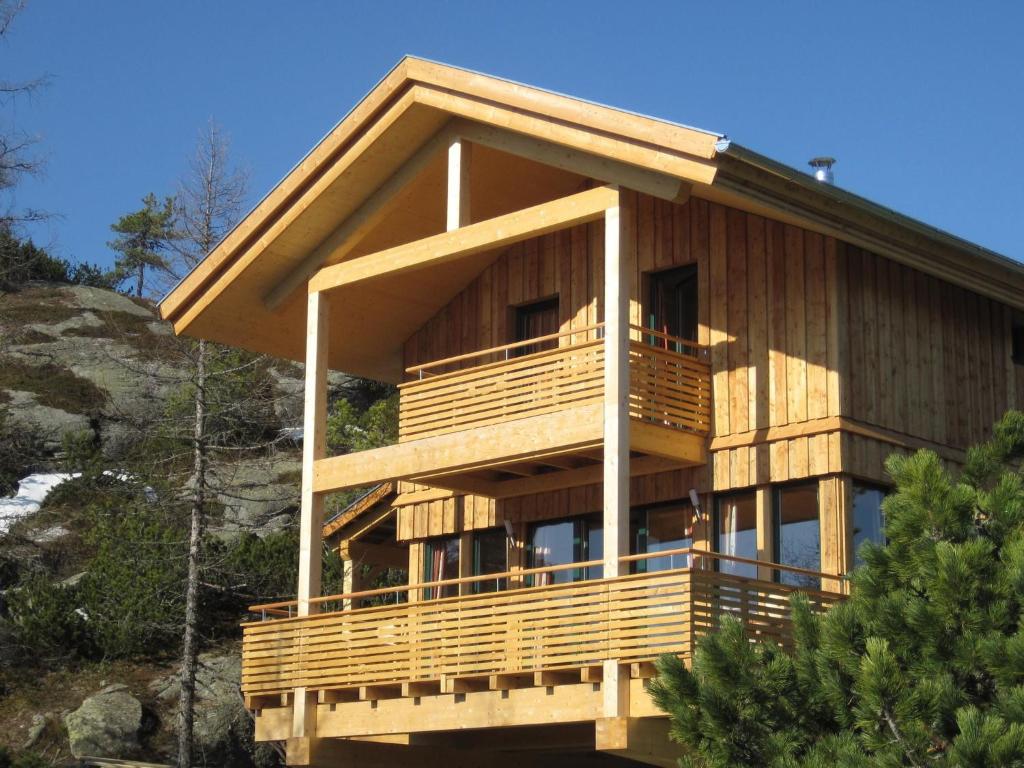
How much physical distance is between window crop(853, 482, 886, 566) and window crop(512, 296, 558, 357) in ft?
17.5

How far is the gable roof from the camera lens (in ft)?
60.3

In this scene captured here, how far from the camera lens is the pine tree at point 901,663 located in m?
12.5

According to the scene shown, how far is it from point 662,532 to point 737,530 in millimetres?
1190

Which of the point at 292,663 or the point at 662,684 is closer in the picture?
the point at 662,684

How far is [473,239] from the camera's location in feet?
67.1

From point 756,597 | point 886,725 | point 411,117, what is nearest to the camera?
point 886,725

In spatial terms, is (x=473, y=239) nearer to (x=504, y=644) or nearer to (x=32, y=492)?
(x=504, y=644)

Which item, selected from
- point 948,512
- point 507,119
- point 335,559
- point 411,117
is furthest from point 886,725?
point 335,559

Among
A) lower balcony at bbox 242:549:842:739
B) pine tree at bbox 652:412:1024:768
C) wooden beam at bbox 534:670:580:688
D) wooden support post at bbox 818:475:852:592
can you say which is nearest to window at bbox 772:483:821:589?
wooden support post at bbox 818:475:852:592

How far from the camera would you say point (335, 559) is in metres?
35.8

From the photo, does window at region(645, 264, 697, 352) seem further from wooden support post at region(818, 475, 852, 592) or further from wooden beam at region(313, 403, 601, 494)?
wooden support post at region(818, 475, 852, 592)

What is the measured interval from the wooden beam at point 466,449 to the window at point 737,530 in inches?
88.4

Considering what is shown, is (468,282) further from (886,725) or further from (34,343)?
(34,343)

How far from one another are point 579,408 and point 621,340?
95cm
